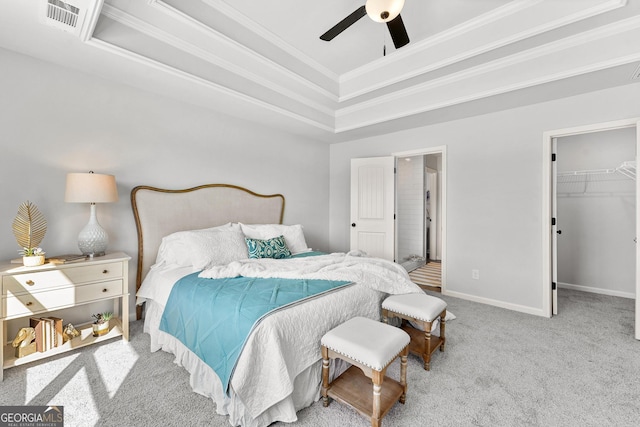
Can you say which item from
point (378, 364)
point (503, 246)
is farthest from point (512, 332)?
point (378, 364)

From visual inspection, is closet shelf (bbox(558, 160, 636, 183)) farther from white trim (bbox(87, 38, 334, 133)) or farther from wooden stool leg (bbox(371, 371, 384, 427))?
wooden stool leg (bbox(371, 371, 384, 427))

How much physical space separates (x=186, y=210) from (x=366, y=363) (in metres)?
2.55

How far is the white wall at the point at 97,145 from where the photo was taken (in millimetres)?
2229

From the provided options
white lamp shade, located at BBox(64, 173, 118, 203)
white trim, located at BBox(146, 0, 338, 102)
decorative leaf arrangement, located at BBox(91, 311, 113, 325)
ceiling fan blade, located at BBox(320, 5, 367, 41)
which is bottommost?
decorative leaf arrangement, located at BBox(91, 311, 113, 325)

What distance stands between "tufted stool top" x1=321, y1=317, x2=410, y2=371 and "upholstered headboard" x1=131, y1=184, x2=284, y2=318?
219 cm

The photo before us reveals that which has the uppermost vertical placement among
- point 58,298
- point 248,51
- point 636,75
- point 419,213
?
point 248,51

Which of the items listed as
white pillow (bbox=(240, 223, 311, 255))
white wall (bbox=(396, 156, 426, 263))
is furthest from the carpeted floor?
white wall (bbox=(396, 156, 426, 263))

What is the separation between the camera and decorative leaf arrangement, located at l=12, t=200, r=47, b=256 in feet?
6.73

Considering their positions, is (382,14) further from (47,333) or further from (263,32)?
(47,333)

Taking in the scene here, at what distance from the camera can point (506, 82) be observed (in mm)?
2811

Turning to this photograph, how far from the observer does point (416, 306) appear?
2.11 m

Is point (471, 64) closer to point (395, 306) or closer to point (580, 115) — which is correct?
point (580, 115)

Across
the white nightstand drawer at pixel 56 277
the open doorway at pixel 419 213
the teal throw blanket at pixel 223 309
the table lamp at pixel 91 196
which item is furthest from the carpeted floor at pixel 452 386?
the open doorway at pixel 419 213

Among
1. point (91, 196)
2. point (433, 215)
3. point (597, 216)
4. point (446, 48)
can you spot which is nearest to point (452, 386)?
point (446, 48)
